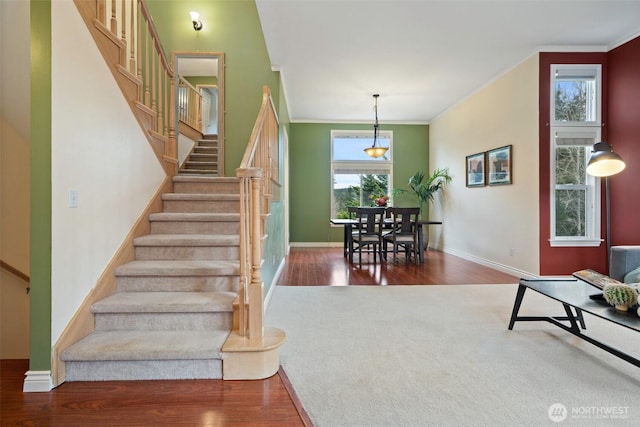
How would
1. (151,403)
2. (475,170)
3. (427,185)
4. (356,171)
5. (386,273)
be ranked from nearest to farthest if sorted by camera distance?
1. (151,403)
2. (386,273)
3. (475,170)
4. (427,185)
5. (356,171)

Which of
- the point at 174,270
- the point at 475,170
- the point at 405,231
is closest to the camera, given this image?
the point at 174,270

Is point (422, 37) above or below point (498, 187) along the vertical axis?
above

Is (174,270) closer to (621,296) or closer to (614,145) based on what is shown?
(621,296)

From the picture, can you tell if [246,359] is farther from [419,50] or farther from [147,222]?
[419,50]

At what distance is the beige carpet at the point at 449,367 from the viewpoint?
60.9 inches

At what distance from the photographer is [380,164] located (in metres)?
7.97

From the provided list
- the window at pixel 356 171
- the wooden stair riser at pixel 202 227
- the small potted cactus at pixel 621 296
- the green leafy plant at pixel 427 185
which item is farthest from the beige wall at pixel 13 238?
the green leafy plant at pixel 427 185

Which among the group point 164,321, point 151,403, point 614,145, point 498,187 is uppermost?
point 614,145

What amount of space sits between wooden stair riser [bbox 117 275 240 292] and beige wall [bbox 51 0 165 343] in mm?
211

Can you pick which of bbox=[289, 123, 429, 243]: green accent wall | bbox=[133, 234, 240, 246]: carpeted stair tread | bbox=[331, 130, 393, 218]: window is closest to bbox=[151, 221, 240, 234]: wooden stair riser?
bbox=[133, 234, 240, 246]: carpeted stair tread

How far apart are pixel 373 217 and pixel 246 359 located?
157 inches

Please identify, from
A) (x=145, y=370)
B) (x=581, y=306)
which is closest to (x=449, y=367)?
(x=581, y=306)

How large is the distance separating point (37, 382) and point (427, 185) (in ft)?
22.5

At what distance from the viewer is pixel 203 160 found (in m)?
5.86
